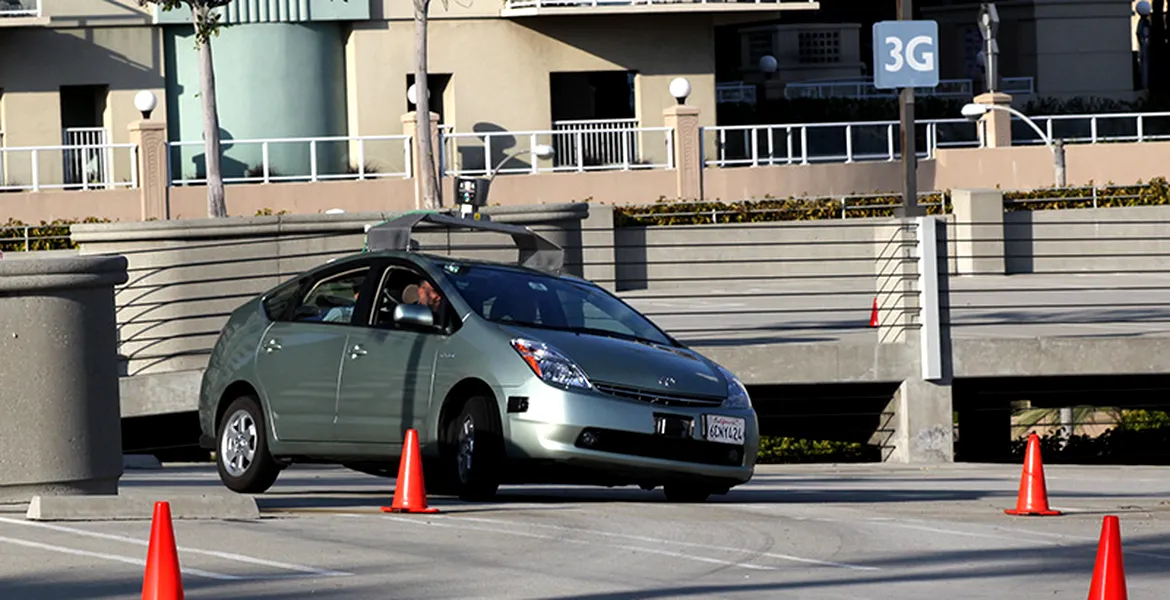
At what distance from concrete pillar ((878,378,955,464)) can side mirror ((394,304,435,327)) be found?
6885 mm

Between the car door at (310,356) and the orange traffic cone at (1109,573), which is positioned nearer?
the orange traffic cone at (1109,573)

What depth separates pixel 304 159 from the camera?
41.3 m

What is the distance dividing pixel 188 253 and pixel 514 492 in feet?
17.0

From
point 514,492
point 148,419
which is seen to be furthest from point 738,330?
point 514,492

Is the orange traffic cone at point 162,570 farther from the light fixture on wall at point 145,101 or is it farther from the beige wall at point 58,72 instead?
the beige wall at point 58,72

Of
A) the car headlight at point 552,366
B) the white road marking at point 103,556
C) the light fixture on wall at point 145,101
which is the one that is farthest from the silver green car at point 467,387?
the light fixture on wall at point 145,101

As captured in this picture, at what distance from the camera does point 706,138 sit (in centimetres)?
4366

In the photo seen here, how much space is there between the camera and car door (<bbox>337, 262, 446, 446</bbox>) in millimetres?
12461

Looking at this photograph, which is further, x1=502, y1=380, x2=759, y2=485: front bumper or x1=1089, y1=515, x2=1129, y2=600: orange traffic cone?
x1=502, y1=380, x2=759, y2=485: front bumper

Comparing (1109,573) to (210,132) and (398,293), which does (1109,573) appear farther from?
(210,132)

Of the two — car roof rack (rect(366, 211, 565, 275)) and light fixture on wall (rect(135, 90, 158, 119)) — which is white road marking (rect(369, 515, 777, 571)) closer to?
car roof rack (rect(366, 211, 565, 275))

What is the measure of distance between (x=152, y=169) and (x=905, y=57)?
17.2 metres

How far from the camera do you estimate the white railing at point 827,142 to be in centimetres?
4097

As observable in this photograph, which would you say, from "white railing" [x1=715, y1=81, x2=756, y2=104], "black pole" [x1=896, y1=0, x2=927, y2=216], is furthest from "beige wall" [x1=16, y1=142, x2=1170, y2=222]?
"black pole" [x1=896, y1=0, x2=927, y2=216]
